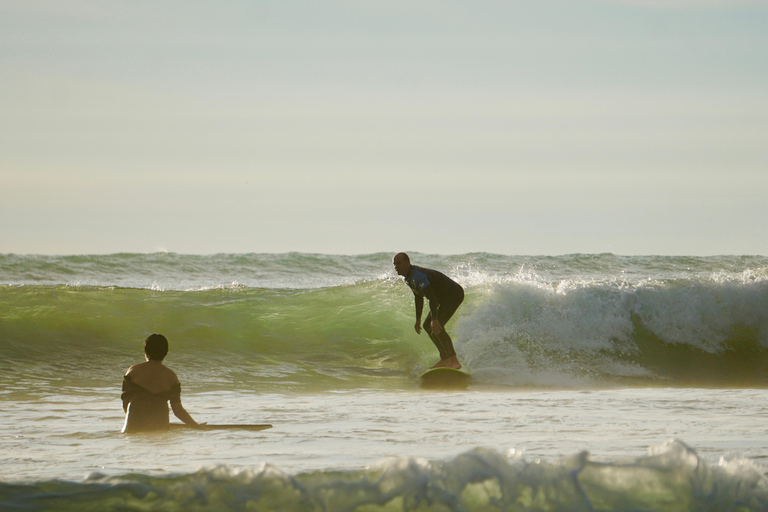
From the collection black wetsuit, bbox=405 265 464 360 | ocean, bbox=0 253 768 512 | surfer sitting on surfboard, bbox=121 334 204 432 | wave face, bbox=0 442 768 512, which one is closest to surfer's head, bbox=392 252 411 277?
black wetsuit, bbox=405 265 464 360

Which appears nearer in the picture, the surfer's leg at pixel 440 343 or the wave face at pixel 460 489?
the wave face at pixel 460 489

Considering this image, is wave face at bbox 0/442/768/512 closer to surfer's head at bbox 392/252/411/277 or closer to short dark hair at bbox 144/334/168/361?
short dark hair at bbox 144/334/168/361

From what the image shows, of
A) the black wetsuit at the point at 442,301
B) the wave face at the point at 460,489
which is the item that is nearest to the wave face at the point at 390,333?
the black wetsuit at the point at 442,301

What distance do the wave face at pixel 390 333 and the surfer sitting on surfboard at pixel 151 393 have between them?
382cm

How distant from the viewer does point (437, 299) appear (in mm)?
10539

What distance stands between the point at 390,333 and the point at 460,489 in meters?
9.76

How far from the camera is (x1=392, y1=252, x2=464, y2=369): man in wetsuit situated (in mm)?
10148

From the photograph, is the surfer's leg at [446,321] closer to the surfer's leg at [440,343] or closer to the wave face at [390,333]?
the surfer's leg at [440,343]

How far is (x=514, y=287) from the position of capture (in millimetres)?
13820

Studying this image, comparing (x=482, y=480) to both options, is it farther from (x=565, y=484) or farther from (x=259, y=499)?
(x=259, y=499)

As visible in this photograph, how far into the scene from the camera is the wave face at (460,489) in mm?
4145

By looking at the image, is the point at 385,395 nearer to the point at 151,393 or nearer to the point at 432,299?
the point at 432,299

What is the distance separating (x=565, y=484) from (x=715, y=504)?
824 millimetres

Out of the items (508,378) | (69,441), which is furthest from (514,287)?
(69,441)
